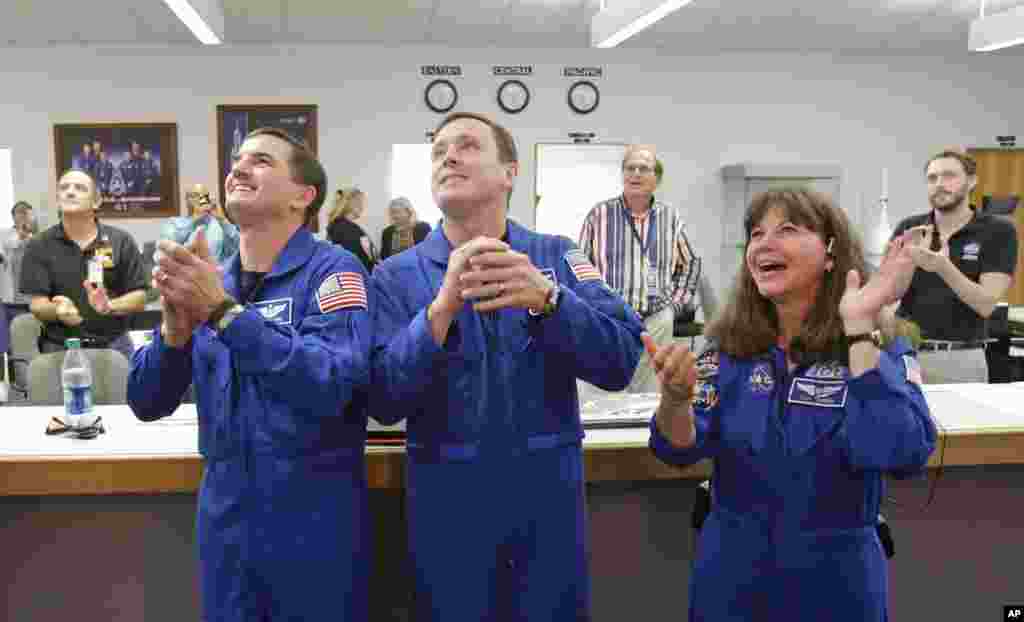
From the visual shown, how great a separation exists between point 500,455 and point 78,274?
2.88 metres

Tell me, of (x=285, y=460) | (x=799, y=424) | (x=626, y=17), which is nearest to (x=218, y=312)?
(x=285, y=460)

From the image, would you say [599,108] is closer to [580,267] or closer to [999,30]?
[999,30]

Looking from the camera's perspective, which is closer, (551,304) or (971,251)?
(551,304)

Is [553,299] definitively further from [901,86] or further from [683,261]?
[901,86]

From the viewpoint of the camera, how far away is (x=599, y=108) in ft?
26.8

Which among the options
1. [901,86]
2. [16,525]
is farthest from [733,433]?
[901,86]

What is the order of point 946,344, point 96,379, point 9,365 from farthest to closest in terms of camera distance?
point 9,365 < point 946,344 < point 96,379

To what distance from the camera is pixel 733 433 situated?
1.49m

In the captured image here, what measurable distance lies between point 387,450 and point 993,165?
9069mm

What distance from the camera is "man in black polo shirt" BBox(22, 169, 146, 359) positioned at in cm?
347

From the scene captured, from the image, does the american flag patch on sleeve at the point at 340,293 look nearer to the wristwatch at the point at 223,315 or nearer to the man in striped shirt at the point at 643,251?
the wristwatch at the point at 223,315

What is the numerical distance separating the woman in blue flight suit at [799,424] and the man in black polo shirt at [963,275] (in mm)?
1973

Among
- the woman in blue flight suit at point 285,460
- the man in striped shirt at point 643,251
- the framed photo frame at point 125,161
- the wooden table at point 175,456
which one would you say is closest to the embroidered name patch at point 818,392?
the wooden table at point 175,456

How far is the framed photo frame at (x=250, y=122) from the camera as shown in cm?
774
